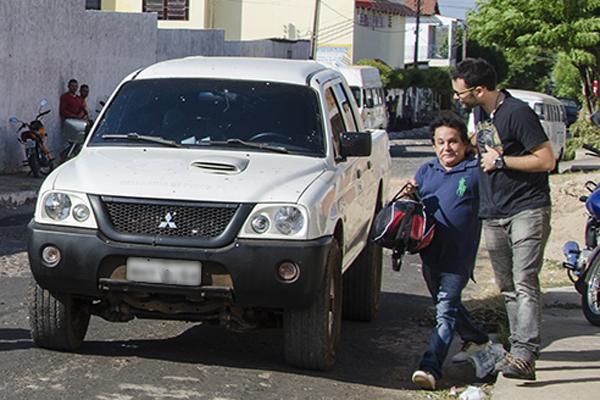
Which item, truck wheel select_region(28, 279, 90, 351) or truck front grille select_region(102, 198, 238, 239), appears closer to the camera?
truck front grille select_region(102, 198, 238, 239)

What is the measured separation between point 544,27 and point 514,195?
2100 centimetres


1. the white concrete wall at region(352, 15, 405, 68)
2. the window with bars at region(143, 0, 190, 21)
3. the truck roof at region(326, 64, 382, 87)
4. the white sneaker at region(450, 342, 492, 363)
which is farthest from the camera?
the white concrete wall at region(352, 15, 405, 68)

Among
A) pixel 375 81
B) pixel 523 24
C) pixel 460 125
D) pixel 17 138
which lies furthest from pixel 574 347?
pixel 375 81

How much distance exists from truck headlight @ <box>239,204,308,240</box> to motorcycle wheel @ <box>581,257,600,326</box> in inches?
131

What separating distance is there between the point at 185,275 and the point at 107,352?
113 cm

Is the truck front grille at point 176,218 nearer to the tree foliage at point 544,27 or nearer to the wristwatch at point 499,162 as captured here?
the wristwatch at point 499,162

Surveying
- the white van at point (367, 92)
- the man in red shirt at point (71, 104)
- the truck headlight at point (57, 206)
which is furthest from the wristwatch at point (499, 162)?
the white van at point (367, 92)

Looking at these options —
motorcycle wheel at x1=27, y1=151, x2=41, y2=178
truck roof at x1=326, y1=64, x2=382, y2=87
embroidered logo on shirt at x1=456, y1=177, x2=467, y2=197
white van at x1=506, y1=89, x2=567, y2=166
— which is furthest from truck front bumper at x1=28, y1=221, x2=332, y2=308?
truck roof at x1=326, y1=64, x2=382, y2=87

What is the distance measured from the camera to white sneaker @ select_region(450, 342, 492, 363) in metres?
7.61

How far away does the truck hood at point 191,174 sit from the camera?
6812 millimetres

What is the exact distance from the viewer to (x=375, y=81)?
3216 centimetres

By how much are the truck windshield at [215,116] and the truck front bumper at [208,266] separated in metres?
1.14

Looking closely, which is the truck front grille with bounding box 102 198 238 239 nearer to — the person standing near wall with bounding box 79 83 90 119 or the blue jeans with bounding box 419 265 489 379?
the blue jeans with bounding box 419 265 489 379

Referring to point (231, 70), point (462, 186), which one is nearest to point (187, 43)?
point (231, 70)
